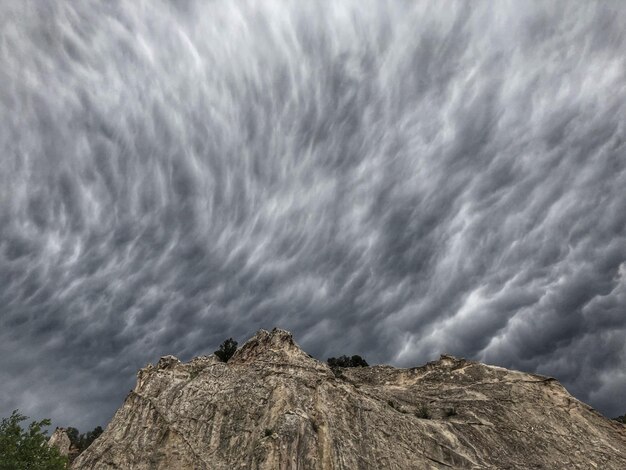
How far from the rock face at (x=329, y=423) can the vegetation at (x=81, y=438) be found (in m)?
61.1

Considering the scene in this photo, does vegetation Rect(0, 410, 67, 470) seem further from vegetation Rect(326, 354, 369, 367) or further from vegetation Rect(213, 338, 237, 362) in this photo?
vegetation Rect(326, 354, 369, 367)

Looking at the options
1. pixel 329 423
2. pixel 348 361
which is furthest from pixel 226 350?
pixel 329 423

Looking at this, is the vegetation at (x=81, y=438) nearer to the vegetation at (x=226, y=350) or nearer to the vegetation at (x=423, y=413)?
the vegetation at (x=226, y=350)

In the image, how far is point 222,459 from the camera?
44.9m

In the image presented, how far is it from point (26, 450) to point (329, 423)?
98.6 feet

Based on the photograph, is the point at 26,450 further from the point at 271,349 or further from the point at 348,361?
the point at 348,361

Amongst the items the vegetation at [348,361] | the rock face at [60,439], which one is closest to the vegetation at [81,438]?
the rock face at [60,439]

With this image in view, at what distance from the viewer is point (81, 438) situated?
5094 inches

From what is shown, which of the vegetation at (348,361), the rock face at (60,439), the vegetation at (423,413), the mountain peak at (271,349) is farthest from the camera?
the vegetation at (348,361)

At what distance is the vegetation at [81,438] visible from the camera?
10799 cm

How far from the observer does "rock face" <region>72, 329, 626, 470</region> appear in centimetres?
4509

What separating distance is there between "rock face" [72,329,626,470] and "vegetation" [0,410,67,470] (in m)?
3.19

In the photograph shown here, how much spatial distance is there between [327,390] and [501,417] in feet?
70.9

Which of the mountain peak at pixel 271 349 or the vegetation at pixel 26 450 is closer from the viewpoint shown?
the vegetation at pixel 26 450
